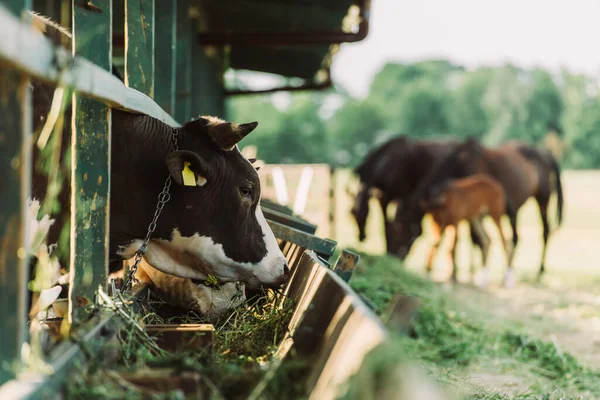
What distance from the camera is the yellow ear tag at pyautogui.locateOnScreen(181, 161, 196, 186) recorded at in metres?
3.79

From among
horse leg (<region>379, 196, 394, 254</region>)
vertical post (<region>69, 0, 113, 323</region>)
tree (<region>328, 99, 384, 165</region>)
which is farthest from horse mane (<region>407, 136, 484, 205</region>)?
tree (<region>328, 99, 384, 165</region>)

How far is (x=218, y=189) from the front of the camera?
4.00 m

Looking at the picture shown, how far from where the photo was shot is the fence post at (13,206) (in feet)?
6.17

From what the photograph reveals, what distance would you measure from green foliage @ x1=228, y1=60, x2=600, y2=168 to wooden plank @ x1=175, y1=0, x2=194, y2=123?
172 feet

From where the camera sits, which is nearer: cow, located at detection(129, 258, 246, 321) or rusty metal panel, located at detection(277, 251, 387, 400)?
rusty metal panel, located at detection(277, 251, 387, 400)

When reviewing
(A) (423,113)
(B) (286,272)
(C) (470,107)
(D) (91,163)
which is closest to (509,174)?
(B) (286,272)

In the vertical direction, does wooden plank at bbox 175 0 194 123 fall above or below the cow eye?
above

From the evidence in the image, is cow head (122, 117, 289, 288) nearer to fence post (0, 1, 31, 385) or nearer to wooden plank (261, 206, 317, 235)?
wooden plank (261, 206, 317, 235)

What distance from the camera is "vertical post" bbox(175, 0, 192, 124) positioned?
6.89 m

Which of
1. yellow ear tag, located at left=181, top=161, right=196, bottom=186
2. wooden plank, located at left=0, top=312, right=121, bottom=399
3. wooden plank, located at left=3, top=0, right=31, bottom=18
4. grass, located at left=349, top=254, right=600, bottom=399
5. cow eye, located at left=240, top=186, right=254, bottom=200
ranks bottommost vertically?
grass, located at left=349, top=254, right=600, bottom=399

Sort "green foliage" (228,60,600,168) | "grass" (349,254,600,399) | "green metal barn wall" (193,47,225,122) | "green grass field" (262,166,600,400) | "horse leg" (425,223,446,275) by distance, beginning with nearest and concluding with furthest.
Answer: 1. "green grass field" (262,166,600,400)
2. "grass" (349,254,600,399)
3. "green metal barn wall" (193,47,225,122)
4. "horse leg" (425,223,446,275)
5. "green foliage" (228,60,600,168)

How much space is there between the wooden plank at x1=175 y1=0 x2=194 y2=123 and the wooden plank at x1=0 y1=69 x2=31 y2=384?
494 cm

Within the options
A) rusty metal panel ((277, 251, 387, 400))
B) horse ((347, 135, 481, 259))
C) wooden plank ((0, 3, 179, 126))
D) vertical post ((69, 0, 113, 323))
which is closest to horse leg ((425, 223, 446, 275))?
horse ((347, 135, 481, 259))

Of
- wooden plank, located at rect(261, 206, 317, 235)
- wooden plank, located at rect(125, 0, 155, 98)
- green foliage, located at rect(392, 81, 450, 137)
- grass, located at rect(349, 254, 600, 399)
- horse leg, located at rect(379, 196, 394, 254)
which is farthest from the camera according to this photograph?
green foliage, located at rect(392, 81, 450, 137)
